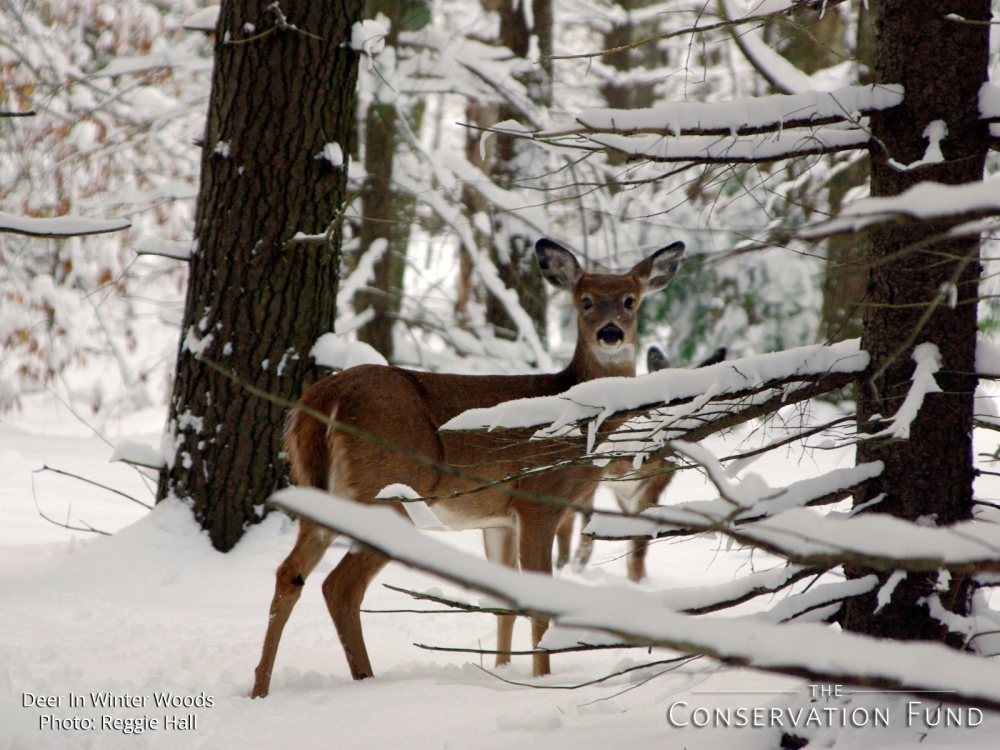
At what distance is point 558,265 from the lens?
20.4 feet

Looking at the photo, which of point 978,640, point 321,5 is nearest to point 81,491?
point 321,5

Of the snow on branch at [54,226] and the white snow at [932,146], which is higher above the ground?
the white snow at [932,146]

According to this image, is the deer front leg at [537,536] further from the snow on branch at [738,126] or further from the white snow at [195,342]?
the snow on branch at [738,126]

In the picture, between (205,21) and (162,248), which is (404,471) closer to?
(162,248)

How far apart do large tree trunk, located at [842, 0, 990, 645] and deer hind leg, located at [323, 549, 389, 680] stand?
2.05m

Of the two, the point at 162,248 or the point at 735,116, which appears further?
the point at 162,248

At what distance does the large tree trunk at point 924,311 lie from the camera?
2.66 m

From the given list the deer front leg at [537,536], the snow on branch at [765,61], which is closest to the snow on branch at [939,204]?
the snow on branch at [765,61]

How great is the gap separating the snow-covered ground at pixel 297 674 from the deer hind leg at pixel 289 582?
0.15 m

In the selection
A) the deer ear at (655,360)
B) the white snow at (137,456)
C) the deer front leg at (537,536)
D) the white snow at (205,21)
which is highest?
the white snow at (205,21)

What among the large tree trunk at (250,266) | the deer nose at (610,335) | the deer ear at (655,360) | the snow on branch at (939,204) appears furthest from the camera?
the deer ear at (655,360)

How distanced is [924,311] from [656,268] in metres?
3.50

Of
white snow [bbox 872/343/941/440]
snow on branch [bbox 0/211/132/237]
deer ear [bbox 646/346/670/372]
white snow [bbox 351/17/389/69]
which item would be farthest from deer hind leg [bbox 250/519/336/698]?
deer ear [bbox 646/346/670/372]

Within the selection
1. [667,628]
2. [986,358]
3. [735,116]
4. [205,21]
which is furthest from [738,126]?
[205,21]
